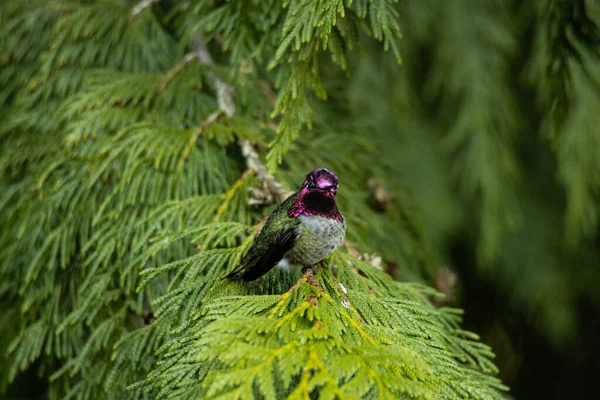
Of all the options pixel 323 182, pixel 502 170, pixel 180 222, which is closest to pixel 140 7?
pixel 180 222

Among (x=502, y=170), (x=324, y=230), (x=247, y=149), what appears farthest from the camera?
(x=502, y=170)

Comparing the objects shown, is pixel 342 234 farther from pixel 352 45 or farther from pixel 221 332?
pixel 352 45

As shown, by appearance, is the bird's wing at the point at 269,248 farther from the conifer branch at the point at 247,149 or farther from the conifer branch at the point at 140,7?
the conifer branch at the point at 140,7

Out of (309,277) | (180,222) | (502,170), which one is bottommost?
(502,170)

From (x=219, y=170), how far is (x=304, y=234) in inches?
27.6

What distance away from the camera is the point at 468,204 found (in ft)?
15.0

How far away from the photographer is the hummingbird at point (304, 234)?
1481 millimetres

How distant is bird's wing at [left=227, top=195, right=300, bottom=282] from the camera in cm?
149

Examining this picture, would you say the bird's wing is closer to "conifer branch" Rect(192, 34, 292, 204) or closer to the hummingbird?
the hummingbird

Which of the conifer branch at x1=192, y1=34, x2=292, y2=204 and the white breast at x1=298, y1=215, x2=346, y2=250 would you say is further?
the conifer branch at x1=192, y1=34, x2=292, y2=204

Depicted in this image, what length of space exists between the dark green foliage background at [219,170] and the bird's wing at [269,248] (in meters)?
0.08

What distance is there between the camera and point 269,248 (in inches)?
59.0

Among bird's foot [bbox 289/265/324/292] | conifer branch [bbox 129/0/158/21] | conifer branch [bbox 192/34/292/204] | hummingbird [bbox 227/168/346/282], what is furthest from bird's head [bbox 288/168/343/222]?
conifer branch [bbox 129/0/158/21]

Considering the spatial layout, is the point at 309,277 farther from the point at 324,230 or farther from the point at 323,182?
the point at 323,182
